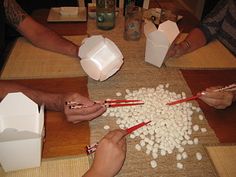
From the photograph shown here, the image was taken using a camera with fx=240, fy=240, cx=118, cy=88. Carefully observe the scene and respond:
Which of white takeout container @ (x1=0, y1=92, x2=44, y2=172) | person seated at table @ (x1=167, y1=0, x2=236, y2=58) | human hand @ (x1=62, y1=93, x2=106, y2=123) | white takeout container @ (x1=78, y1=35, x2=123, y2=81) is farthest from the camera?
person seated at table @ (x1=167, y1=0, x2=236, y2=58)

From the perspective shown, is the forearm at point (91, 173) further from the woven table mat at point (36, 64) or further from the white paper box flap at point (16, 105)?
the woven table mat at point (36, 64)

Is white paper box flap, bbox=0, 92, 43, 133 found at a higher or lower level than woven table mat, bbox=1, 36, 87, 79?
higher

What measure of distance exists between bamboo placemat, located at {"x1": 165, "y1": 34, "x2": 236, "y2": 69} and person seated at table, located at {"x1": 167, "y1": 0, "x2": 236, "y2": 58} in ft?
0.15

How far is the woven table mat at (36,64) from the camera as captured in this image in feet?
3.69

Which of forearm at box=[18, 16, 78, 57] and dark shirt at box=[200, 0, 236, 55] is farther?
dark shirt at box=[200, 0, 236, 55]

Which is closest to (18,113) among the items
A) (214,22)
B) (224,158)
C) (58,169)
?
(58,169)

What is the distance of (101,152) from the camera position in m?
0.73

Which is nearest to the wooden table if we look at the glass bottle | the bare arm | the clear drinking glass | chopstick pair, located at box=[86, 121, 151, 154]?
chopstick pair, located at box=[86, 121, 151, 154]

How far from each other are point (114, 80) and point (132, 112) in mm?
238

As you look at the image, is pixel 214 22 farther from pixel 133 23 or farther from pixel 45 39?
pixel 45 39

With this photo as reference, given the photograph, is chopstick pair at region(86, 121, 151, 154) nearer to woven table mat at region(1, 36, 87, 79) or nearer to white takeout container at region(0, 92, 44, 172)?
white takeout container at region(0, 92, 44, 172)

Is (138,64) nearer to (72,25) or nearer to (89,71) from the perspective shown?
(89,71)

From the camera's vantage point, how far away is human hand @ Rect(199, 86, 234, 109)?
934mm

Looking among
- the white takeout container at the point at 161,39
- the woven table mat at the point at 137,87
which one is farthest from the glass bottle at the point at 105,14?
the white takeout container at the point at 161,39
